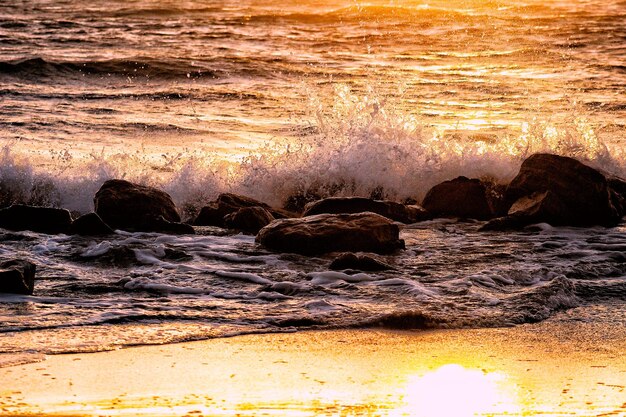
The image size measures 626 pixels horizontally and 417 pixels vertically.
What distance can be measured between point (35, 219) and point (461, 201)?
396cm

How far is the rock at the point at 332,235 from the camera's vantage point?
796cm

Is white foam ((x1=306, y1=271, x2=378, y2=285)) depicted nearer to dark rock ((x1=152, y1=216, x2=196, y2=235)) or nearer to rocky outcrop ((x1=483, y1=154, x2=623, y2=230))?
dark rock ((x1=152, y1=216, x2=196, y2=235))

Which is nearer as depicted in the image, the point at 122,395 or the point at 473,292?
the point at 122,395

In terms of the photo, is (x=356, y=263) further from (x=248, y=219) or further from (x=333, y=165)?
(x=333, y=165)

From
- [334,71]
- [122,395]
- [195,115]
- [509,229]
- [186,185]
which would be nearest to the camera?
[122,395]

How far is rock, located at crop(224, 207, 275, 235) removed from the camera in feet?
30.2

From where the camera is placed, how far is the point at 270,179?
447 inches

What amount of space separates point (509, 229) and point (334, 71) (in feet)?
34.6

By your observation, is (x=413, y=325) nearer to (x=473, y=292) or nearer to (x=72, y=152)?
(x=473, y=292)

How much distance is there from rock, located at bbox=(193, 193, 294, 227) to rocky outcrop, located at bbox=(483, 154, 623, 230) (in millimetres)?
2245

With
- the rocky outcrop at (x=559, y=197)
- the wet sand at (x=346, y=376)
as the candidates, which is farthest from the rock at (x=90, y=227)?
the wet sand at (x=346, y=376)

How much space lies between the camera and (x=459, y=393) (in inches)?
175

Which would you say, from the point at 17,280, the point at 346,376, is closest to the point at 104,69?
the point at 17,280

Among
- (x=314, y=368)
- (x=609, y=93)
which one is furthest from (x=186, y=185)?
(x=609, y=93)
